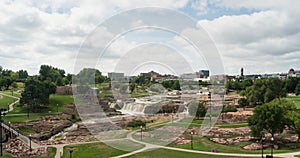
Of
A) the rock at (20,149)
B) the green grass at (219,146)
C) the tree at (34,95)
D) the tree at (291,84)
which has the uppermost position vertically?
the tree at (291,84)

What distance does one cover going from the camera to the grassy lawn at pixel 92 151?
104 feet

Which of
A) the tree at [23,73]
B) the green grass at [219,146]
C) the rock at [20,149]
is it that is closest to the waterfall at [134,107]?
A: the green grass at [219,146]

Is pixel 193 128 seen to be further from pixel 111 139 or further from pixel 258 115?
pixel 111 139

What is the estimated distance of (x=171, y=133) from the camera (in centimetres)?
3847

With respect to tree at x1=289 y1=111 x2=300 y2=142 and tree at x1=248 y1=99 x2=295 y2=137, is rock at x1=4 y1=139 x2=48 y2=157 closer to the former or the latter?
tree at x1=248 y1=99 x2=295 y2=137

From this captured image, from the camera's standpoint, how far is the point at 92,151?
3356cm

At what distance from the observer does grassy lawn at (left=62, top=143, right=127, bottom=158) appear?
31.7 m

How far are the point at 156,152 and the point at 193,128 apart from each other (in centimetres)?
1696

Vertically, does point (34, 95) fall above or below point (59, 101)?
above

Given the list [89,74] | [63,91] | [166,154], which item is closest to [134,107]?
[89,74]

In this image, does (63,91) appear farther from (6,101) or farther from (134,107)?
(134,107)

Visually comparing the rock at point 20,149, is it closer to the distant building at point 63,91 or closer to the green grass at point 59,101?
the green grass at point 59,101

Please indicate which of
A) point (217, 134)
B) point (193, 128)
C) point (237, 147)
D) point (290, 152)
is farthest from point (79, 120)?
point (290, 152)

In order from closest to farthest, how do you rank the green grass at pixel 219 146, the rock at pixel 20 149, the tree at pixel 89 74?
the tree at pixel 89 74 < the green grass at pixel 219 146 < the rock at pixel 20 149
